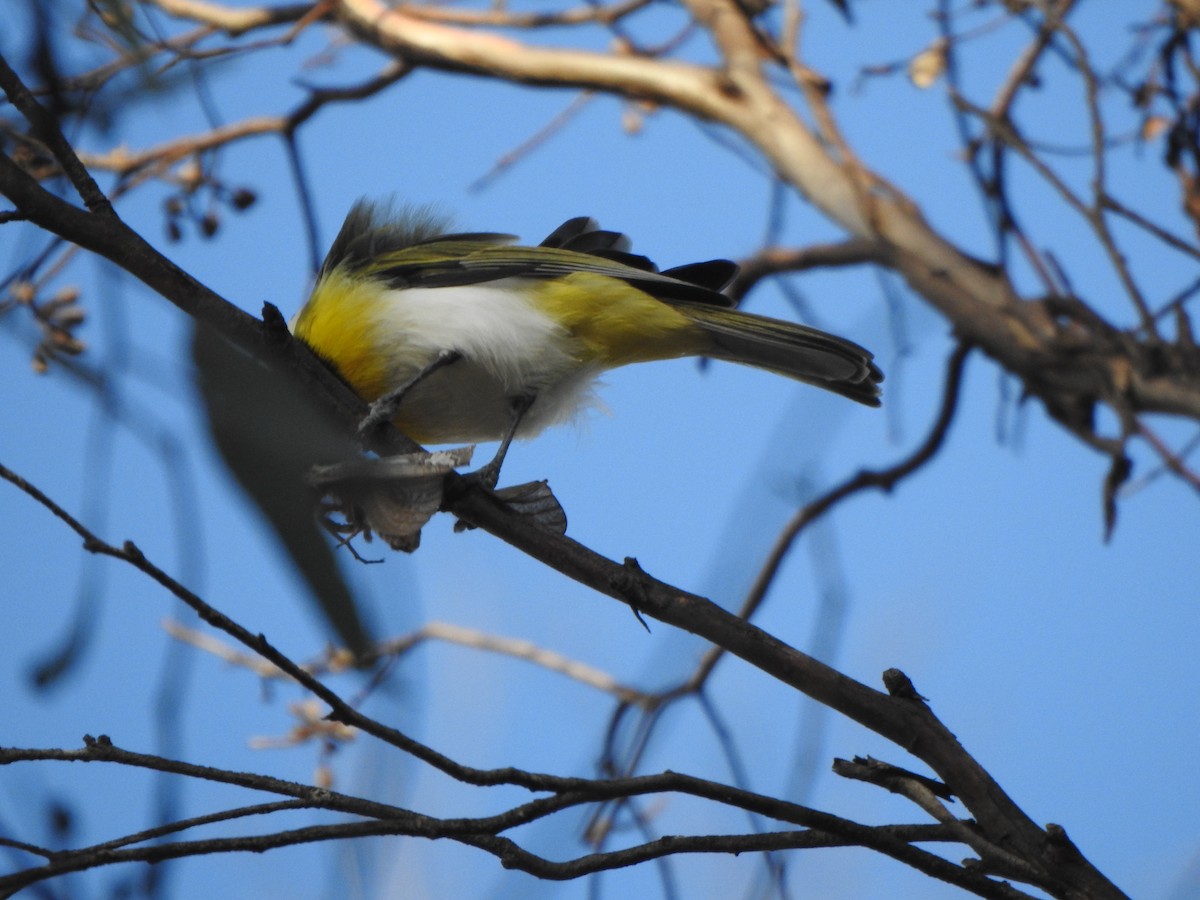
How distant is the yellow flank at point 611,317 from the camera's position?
3428 mm

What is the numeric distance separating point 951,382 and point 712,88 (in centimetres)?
155

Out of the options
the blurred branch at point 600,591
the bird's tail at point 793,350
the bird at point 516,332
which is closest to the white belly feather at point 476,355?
the bird at point 516,332

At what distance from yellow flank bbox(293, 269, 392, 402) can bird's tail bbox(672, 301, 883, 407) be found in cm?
90

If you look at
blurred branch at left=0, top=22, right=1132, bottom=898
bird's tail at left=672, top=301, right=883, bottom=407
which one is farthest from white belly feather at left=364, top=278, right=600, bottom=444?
blurred branch at left=0, top=22, right=1132, bottom=898

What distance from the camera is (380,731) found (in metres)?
1.27

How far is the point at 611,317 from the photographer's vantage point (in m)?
3.43

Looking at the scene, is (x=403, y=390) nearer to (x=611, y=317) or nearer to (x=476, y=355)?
(x=476, y=355)

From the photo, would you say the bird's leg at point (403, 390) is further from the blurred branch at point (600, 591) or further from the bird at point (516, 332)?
the blurred branch at point (600, 591)

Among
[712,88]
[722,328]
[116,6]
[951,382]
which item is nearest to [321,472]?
[116,6]

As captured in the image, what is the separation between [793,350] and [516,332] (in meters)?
0.81

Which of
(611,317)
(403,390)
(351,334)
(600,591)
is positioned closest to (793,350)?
(611,317)

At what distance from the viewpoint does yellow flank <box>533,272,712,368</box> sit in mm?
3428

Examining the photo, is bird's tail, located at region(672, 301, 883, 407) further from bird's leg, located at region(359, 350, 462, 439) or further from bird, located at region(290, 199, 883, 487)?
bird's leg, located at region(359, 350, 462, 439)

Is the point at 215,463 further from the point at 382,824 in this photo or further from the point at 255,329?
the point at 255,329
